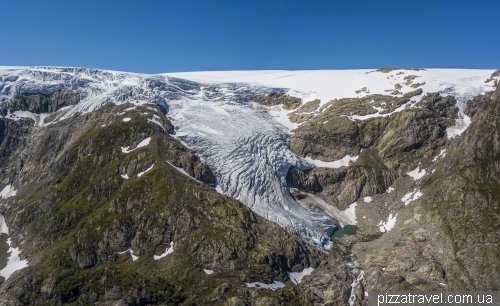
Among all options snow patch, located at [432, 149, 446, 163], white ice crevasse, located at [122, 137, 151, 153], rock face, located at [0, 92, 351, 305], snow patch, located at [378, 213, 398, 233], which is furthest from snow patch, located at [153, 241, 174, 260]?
snow patch, located at [432, 149, 446, 163]

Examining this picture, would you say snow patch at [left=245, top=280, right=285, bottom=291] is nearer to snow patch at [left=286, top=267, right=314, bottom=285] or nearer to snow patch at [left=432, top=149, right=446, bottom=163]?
snow patch at [left=286, top=267, right=314, bottom=285]

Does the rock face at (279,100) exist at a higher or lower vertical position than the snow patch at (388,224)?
higher

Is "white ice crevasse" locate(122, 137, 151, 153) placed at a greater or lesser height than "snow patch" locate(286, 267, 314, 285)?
greater

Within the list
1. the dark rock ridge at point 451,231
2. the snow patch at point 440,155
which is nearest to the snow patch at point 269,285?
the dark rock ridge at point 451,231

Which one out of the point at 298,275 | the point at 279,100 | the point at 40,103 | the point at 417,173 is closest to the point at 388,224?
the point at 417,173

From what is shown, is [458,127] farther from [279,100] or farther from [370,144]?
[279,100]

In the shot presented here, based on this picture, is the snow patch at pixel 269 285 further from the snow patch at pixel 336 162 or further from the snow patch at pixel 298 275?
the snow patch at pixel 336 162
